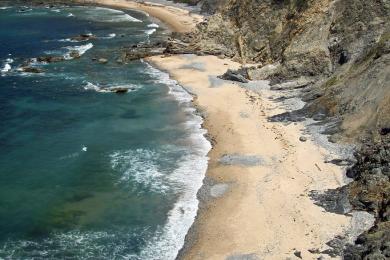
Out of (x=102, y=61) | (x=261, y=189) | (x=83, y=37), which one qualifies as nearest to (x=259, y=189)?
(x=261, y=189)

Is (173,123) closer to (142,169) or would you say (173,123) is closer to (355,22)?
(142,169)

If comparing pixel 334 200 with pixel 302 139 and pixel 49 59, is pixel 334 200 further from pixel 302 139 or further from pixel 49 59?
pixel 49 59

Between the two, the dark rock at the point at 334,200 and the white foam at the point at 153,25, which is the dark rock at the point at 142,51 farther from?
the dark rock at the point at 334,200

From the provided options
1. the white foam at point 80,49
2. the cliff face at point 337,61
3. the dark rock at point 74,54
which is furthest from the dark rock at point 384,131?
the white foam at point 80,49

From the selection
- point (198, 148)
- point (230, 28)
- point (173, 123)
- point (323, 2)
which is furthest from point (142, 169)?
point (230, 28)

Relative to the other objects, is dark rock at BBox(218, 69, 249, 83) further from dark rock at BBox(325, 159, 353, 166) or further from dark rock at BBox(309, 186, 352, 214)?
dark rock at BBox(309, 186, 352, 214)
